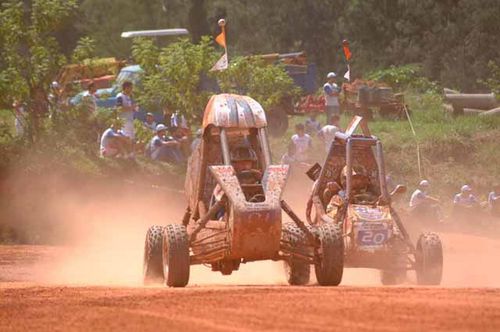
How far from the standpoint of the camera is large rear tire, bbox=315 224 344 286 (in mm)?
15117

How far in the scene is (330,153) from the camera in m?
18.9

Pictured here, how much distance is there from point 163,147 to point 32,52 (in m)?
3.37

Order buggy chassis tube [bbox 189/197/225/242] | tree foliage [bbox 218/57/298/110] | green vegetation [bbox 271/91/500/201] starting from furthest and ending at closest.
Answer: green vegetation [bbox 271/91/500/201] < tree foliage [bbox 218/57/298/110] < buggy chassis tube [bbox 189/197/225/242]

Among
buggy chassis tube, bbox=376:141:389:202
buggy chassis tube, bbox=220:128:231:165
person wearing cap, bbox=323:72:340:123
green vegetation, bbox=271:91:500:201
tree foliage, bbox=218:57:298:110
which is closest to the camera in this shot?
buggy chassis tube, bbox=220:128:231:165

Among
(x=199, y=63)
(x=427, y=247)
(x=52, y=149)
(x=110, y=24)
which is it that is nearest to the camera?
(x=427, y=247)

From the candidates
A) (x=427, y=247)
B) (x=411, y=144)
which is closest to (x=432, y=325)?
(x=427, y=247)

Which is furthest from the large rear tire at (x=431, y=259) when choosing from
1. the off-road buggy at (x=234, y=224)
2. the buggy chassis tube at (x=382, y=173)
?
the off-road buggy at (x=234, y=224)

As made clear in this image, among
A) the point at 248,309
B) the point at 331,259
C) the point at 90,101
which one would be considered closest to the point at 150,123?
the point at 90,101

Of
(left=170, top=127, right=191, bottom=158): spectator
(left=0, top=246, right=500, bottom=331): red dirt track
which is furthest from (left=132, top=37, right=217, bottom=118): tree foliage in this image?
(left=0, top=246, right=500, bottom=331): red dirt track

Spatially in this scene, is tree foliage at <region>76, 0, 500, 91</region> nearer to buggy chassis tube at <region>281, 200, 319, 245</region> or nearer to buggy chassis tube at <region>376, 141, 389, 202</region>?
buggy chassis tube at <region>376, 141, 389, 202</region>

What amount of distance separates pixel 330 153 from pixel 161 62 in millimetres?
11151

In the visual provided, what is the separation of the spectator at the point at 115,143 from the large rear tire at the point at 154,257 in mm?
10197

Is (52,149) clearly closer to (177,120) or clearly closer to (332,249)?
(177,120)

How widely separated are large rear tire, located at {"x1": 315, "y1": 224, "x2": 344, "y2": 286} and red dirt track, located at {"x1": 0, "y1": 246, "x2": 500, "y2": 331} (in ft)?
2.82
